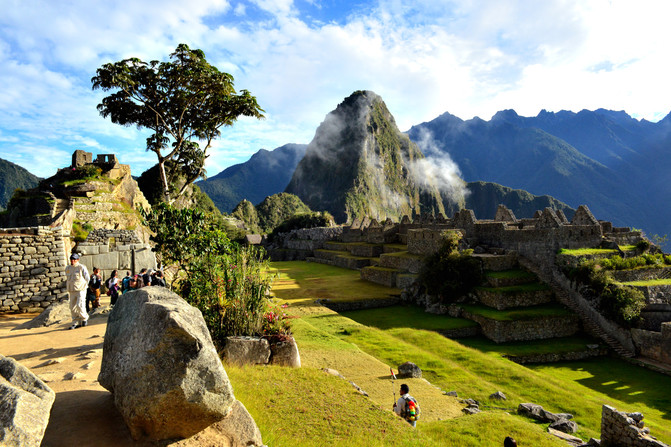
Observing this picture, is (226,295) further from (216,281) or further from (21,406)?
(21,406)

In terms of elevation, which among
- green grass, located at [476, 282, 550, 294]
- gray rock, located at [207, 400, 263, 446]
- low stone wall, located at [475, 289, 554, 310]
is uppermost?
gray rock, located at [207, 400, 263, 446]

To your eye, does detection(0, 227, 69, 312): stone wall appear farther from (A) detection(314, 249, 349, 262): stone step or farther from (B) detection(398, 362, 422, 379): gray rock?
(A) detection(314, 249, 349, 262): stone step

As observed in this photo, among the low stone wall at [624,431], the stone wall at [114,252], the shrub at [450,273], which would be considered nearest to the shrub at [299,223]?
the shrub at [450,273]

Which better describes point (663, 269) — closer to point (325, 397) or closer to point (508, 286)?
point (508, 286)

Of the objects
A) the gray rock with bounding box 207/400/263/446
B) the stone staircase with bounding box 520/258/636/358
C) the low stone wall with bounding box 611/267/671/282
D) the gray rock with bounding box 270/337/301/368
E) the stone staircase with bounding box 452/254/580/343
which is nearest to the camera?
the gray rock with bounding box 207/400/263/446

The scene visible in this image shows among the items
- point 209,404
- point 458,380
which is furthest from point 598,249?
point 209,404

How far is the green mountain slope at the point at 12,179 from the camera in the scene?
63.0m

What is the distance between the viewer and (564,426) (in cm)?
937

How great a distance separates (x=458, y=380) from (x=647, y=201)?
171 m

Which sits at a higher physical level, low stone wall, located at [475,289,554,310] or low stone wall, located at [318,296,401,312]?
low stone wall, located at [475,289,554,310]

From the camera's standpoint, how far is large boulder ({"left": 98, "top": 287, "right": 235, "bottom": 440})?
3.46m

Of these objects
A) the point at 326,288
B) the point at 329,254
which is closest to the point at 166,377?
the point at 326,288

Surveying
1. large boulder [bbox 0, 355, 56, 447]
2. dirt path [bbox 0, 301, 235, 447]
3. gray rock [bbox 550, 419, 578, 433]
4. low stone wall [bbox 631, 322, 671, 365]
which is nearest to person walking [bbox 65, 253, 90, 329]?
dirt path [bbox 0, 301, 235, 447]

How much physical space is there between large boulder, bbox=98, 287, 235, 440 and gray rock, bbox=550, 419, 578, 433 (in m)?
9.53
